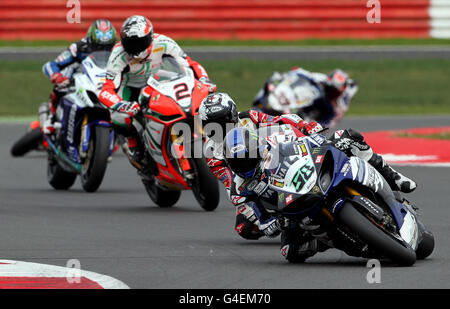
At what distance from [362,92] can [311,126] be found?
19.6 m

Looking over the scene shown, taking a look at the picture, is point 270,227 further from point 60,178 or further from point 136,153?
point 60,178

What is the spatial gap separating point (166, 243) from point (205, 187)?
1.93 meters

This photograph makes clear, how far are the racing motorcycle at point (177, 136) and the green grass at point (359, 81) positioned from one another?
14.8 m

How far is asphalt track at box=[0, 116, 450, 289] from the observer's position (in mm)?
7762

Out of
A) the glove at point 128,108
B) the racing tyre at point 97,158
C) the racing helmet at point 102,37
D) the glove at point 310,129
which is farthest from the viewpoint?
the racing helmet at point 102,37

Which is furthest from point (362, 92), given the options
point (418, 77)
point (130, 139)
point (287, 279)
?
point (287, 279)

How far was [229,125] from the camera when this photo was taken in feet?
30.5

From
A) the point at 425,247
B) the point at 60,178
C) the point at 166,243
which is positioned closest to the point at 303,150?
the point at 425,247

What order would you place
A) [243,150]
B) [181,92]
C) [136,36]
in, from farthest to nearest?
[136,36], [181,92], [243,150]

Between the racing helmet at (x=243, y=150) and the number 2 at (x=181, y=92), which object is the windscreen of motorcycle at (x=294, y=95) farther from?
the racing helmet at (x=243, y=150)

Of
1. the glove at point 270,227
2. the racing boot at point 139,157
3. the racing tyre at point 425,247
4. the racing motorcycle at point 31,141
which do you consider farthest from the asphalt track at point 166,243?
the racing motorcycle at point 31,141

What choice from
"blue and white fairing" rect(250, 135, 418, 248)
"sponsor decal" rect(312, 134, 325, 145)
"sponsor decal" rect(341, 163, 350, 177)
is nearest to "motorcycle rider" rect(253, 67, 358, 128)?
"sponsor decal" rect(312, 134, 325, 145)

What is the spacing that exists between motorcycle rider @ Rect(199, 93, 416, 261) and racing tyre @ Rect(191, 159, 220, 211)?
1.84m

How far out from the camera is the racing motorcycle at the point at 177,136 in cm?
1151
